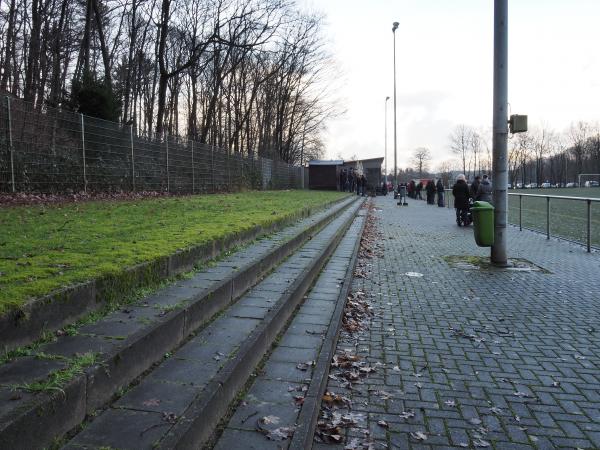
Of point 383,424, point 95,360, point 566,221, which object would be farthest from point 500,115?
point 566,221

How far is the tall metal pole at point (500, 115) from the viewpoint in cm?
896

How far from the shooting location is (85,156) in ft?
41.1

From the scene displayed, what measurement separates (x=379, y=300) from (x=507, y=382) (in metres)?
2.87

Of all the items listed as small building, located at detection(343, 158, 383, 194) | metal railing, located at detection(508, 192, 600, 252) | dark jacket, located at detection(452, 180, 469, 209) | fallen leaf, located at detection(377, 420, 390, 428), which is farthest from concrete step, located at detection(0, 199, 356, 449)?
small building, located at detection(343, 158, 383, 194)

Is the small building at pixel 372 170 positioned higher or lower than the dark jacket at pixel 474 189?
higher

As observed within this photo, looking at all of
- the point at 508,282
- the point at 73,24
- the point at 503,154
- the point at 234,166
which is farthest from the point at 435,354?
the point at 73,24

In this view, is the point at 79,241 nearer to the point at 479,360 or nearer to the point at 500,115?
the point at 479,360

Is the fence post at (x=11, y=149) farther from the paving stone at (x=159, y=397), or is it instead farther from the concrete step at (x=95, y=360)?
the paving stone at (x=159, y=397)

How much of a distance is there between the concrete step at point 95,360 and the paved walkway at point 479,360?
1.32 m

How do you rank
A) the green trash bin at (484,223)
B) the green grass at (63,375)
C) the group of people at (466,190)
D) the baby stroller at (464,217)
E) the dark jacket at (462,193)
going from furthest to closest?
the baby stroller at (464,217)
the dark jacket at (462,193)
the group of people at (466,190)
the green trash bin at (484,223)
the green grass at (63,375)

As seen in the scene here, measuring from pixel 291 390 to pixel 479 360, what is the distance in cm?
199

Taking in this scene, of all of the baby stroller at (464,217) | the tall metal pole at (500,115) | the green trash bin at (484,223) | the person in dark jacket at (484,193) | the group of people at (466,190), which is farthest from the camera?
the baby stroller at (464,217)

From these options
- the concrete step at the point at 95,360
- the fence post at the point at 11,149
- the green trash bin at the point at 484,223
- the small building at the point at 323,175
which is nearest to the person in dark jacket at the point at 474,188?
the green trash bin at the point at 484,223

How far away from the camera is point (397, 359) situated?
4461 millimetres
